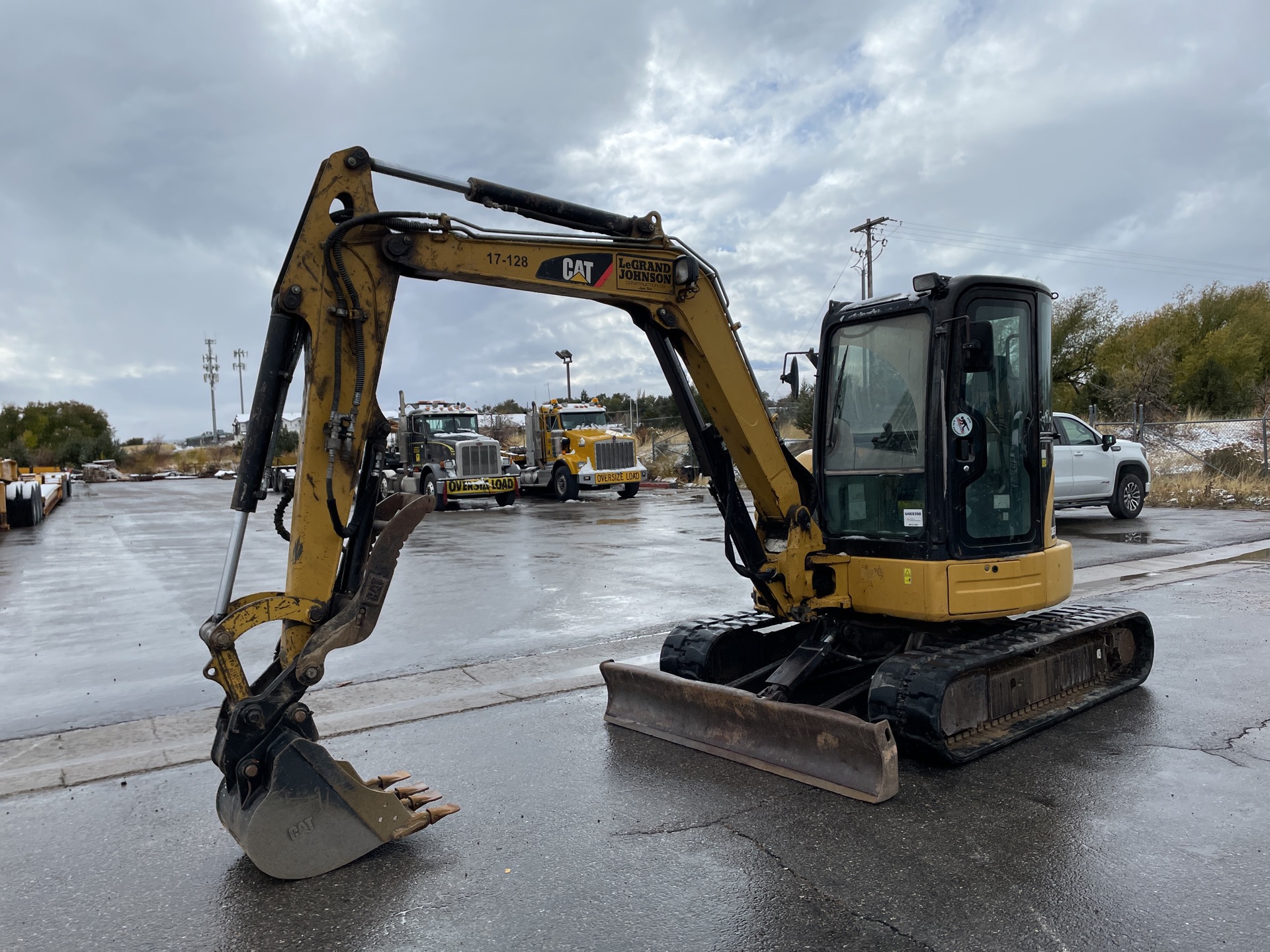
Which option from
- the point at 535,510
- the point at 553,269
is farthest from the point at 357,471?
the point at 535,510

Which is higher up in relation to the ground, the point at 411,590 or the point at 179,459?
the point at 179,459

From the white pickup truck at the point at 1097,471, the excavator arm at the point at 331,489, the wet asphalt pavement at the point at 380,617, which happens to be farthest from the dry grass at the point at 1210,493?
the excavator arm at the point at 331,489

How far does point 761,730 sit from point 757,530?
1.48m

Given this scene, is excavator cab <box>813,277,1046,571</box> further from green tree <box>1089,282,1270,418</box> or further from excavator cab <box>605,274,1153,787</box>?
green tree <box>1089,282,1270,418</box>

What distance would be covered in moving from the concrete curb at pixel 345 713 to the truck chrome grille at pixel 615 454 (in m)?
17.7

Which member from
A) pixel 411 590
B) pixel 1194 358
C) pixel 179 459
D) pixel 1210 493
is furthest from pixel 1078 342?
pixel 179 459

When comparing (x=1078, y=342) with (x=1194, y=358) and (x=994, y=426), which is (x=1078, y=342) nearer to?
(x=1194, y=358)

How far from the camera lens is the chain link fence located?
21312 mm

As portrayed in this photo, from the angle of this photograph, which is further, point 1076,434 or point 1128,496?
point 1128,496

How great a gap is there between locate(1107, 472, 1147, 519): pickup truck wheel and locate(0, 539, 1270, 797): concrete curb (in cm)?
1197

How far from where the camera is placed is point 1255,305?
123 ft

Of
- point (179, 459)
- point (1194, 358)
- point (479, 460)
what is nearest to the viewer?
point (479, 460)

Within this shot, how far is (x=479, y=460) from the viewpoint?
25.4 meters

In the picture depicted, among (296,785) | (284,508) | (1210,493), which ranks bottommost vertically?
(296,785)
